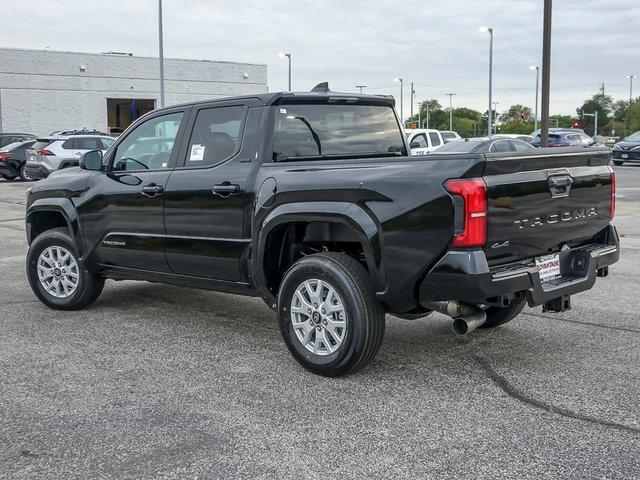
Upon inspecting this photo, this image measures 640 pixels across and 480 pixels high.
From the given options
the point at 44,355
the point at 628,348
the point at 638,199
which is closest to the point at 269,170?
the point at 44,355

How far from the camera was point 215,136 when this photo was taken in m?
5.54

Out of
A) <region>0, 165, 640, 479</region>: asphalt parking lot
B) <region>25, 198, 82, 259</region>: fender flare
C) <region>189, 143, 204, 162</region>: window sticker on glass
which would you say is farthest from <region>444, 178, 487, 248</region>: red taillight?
<region>25, 198, 82, 259</region>: fender flare

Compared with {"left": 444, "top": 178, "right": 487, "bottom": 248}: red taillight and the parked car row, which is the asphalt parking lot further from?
the parked car row

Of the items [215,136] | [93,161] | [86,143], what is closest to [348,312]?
[215,136]

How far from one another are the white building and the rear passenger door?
147 ft

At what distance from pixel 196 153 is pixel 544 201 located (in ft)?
8.57

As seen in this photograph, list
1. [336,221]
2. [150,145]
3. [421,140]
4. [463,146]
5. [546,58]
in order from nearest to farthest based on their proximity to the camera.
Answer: [336,221], [150,145], [546,58], [463,146], [421,140]

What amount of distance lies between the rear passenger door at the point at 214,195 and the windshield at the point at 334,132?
0.22 meters

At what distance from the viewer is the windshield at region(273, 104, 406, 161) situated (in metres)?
5.33

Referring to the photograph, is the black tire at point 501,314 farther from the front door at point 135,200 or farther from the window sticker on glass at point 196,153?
the front door at point 135,200

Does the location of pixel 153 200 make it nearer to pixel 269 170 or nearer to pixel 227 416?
pixel 269 170

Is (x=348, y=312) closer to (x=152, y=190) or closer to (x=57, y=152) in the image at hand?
(x=152, y=190)

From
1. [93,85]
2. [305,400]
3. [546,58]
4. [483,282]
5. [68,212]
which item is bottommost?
[305,400]

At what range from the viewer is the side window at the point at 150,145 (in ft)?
19.3
